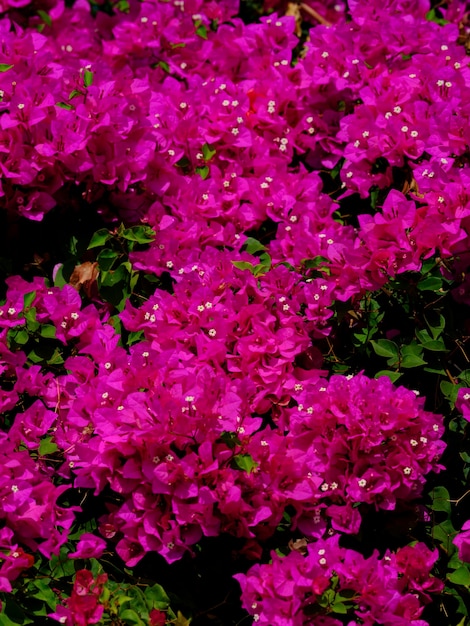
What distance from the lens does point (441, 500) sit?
88.0 inches

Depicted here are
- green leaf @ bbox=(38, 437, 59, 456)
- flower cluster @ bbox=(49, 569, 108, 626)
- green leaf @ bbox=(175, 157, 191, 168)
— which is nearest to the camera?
flower cluster @ bbox=(49, 569, 108, 626)

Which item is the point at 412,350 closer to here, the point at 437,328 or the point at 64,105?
the point at 437,328

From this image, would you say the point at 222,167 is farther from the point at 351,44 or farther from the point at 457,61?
the point at 457,61

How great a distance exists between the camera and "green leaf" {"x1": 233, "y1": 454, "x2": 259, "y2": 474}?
1.99 m

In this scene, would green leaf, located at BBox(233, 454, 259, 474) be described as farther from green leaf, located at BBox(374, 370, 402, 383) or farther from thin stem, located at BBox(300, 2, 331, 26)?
thin stem, located at BBox(300, 2, 331, 26)

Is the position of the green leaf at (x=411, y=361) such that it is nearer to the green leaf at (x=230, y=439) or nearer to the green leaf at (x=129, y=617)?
the green leaf at (x=230, y=439)

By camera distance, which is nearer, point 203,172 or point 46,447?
point 46,447

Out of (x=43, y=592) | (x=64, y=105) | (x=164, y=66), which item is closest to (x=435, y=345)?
(x=43, y=592)

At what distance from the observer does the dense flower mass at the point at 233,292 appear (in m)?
1.98

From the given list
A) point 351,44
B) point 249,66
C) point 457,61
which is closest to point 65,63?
point 249,66

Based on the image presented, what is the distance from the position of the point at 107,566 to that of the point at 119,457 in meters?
0.29

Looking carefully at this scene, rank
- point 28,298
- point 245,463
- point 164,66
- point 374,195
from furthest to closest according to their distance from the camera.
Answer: point 164,66 < point 374,195 < point 28,298 < point 245,463

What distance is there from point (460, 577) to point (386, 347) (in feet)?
1.89

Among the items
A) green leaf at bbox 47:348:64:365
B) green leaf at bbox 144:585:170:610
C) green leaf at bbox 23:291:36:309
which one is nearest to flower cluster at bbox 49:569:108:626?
green leaf at bbox 144:585:170:610
